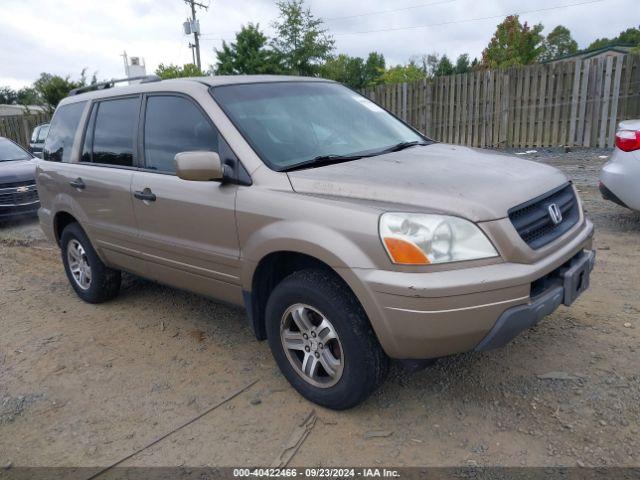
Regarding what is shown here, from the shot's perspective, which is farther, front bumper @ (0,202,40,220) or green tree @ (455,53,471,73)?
green tree @ (455,53,471,73)

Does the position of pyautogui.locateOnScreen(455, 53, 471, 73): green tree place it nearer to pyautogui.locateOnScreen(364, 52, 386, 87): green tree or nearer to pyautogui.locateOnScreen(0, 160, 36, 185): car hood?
pyautogui.locateOnScreen(364, 52, 386, 87): green tree

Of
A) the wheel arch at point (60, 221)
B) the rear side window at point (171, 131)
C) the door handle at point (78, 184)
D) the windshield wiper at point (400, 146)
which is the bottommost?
the wheel arch at point (60, 221)

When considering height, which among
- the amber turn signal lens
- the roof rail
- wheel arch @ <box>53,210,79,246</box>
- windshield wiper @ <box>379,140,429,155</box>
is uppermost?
the roof rail

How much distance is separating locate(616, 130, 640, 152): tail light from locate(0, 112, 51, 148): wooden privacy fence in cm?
1975

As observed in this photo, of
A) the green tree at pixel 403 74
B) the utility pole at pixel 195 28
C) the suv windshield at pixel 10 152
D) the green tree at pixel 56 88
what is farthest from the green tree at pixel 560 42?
the suv windshield at pixel 10 152

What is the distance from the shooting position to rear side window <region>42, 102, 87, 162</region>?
466 centimetres

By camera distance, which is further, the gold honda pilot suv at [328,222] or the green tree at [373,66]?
the green tree at [373,66]

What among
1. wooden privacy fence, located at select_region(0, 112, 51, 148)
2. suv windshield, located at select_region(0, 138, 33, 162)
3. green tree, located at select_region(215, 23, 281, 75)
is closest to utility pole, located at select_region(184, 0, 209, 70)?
green tree, located at select_region(215, 23, 281, 75)

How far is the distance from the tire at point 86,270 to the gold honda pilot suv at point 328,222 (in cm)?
32

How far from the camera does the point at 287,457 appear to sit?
8.39ft

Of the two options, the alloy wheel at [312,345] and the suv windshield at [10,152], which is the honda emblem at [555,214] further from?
the suv windshield at [10,152]

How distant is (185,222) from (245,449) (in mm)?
1467

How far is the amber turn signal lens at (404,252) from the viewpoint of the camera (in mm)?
2371

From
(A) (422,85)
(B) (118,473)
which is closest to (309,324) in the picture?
(B) (118,473)
